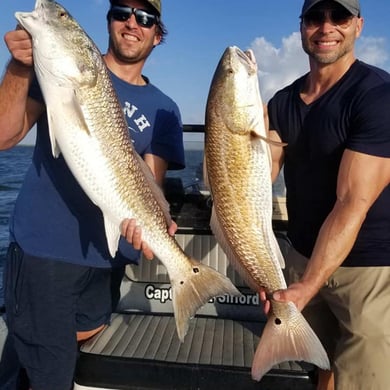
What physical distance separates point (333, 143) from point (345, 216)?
522 mm

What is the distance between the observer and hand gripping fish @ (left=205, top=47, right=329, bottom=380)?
106 inches

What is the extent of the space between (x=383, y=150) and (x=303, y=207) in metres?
0.73

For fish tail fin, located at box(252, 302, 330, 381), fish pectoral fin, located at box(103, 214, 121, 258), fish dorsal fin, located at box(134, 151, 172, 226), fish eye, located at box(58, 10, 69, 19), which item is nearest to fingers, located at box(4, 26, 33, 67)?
fish eye, located at box(58, 10, 69, 19)

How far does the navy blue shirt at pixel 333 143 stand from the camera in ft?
8.93

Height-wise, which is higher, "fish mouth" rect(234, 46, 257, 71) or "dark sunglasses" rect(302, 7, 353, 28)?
"dark sunglasses" rect(302, 7, 353, 28)

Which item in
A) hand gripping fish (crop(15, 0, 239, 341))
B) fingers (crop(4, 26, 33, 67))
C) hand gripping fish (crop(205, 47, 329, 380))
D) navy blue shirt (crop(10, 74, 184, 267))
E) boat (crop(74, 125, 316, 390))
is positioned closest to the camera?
fingers (crop(4, 26, 33, 67))

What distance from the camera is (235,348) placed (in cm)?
348

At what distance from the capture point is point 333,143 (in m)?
2.92

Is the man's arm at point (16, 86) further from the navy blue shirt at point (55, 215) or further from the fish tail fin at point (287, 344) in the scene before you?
the fish tail fin at point (287, 344)

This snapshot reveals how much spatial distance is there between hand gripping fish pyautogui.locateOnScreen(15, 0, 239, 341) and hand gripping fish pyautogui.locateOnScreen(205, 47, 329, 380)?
0.31 m

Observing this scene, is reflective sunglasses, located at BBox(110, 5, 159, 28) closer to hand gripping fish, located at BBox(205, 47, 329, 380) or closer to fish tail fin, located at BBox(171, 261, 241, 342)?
hand gripping fish, located at BBox(205, 47, 329, 380)

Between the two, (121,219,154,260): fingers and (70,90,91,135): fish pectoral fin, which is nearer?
(70,90,91,135): fish pectoral fin

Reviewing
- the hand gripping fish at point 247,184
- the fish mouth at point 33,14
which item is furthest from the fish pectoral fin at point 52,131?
the hand gripping fish at point 247,184

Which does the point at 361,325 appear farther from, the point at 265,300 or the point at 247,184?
the point at 247,184
